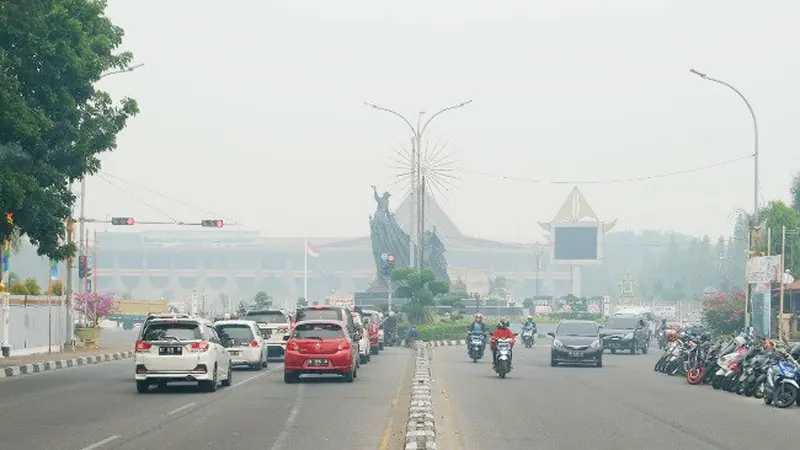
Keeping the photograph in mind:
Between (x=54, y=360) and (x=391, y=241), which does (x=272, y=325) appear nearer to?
(x=54, y=360)

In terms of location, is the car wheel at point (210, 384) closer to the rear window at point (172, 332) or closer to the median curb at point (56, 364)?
the rear window at point (172, 332)

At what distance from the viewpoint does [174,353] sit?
28.1 m

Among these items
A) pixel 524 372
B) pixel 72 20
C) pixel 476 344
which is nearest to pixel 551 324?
pixel 476 344

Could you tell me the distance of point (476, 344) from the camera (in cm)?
4847

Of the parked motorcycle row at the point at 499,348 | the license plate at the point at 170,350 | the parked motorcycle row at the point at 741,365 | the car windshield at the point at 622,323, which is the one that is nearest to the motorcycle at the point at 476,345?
the parked motorcycle row at the point at 499,348

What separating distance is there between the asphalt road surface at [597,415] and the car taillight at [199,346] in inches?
183

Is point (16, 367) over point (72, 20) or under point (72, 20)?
under

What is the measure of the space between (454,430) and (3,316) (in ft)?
97.6

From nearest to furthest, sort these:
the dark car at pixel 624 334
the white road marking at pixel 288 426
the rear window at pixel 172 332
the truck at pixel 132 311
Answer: the white road marking at pixel 288 426
the rear window at pixel 172 332
the dark car at pixel 624 334
the truck at pixel 132 311

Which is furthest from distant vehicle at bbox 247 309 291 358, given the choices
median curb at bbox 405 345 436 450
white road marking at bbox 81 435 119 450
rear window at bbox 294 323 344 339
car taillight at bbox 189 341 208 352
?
white road marking at bbox 81 435 119 450

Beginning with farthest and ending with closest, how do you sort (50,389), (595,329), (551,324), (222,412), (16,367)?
1. (551,324)
2. (595,329)
3. (16,367)
4. (50,389)
5. (222,412)

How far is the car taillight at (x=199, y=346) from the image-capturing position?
2811 centimetres

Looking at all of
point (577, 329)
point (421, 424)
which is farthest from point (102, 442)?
point (577, 329)

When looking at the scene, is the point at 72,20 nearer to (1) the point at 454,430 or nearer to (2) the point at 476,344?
(1) the point at 454,430
